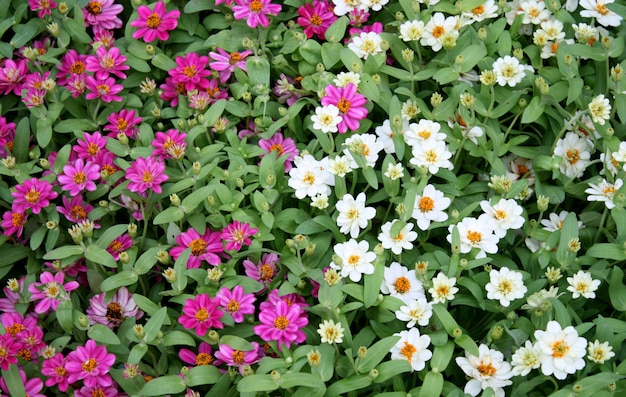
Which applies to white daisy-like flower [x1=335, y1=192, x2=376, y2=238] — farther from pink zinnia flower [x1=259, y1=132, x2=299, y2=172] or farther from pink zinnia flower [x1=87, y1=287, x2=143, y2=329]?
pink zinnia flower [x1=87, y1=287, x2=143, y2=329]

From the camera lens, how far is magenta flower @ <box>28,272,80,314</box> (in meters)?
2.12

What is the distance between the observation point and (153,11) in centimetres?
263

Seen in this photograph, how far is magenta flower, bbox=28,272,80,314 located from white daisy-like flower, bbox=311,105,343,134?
2.69 ft

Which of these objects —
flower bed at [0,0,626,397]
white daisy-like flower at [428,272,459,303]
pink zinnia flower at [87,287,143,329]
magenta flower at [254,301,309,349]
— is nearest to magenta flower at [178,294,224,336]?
flower bed at [0,0,626,397]

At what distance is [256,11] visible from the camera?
103 inches

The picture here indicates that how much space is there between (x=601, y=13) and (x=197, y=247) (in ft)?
4.93

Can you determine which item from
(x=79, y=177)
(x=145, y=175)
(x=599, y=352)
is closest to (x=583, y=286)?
(x=599, y=352)

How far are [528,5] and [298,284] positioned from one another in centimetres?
125

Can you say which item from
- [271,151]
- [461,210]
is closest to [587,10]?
[461,210]

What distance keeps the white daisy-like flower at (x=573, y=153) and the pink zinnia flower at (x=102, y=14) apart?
155 centimetres

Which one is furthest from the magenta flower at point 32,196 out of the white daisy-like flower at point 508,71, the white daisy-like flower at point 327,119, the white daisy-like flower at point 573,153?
the white daisy-like flower at point 573,153

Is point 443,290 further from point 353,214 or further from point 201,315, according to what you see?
point 201,315

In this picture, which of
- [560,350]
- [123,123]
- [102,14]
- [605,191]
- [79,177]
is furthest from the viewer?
[102,14]

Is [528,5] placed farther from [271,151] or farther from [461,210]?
[271,151]
